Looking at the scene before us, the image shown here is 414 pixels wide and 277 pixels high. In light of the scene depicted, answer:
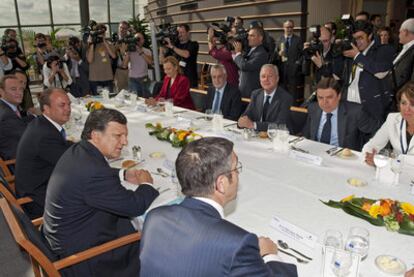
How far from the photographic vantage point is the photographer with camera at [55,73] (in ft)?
20.1

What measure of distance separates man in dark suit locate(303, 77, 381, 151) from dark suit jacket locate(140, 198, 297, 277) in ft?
6.18

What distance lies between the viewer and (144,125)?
11.5 feet

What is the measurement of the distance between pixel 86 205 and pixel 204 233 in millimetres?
935

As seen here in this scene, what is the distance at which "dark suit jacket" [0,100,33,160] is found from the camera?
3080 mm

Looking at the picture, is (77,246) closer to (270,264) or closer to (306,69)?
(270,264)

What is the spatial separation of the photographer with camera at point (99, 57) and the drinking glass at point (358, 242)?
17.3 ft

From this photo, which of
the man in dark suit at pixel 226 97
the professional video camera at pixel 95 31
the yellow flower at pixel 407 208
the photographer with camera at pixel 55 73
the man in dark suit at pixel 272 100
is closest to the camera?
the yellow flower at pixel 407 208

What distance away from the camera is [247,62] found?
4.68 m

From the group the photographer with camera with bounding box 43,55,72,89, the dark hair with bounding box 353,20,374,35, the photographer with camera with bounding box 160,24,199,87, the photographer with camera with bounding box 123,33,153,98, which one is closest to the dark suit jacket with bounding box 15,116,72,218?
the dark hair with bounding box 353,20,374,35

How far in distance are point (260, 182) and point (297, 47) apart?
3.82 m

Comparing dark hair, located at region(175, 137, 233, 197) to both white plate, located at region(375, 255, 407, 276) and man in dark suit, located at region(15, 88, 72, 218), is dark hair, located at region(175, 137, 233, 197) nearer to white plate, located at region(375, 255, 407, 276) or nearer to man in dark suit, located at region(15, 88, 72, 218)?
white plate, located at region(375, 255, 407, 276)

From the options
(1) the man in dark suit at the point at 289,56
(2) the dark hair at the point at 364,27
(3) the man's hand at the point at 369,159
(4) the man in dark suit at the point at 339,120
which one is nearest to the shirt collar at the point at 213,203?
(3) the man's hand at the point at 369,159

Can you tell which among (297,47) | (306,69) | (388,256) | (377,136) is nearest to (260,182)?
(388,256)

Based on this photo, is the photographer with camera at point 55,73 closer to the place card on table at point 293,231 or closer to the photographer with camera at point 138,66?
the photographer with camera at point 138,66
